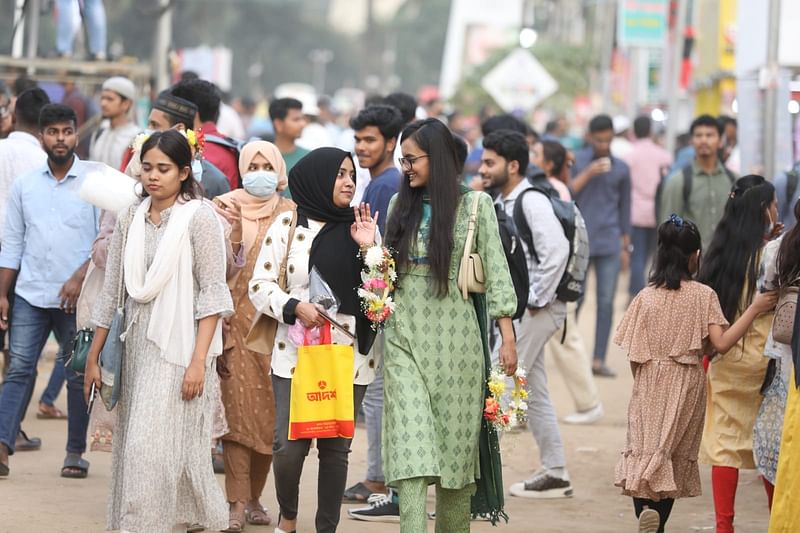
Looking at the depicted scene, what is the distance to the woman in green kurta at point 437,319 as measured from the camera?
6.79 metres

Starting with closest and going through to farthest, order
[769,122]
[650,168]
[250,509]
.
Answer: [250,509], [769,122], [650,168]

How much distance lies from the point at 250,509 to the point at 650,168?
10.1 m

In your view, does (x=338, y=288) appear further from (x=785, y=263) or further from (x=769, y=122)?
(x=769, y=122)

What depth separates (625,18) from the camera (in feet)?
98.2

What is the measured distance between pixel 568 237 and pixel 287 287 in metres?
2.56

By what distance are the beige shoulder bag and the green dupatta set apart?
123 mm

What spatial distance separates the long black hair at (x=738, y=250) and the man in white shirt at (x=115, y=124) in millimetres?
4330

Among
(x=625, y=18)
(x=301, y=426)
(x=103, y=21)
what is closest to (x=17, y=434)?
(x=301, y=426)

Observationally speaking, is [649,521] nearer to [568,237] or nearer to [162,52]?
[568,237]

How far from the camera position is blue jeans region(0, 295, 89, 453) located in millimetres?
8859

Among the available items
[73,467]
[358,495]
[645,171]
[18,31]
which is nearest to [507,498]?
[358,495]

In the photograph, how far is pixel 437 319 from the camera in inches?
270

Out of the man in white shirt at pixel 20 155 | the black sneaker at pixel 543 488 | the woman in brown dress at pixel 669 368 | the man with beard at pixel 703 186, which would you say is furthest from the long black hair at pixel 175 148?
the man with beard at pixel 703 186

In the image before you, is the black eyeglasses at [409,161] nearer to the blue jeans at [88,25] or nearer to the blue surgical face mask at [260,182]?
the blue surgical face mask at [260,182]
